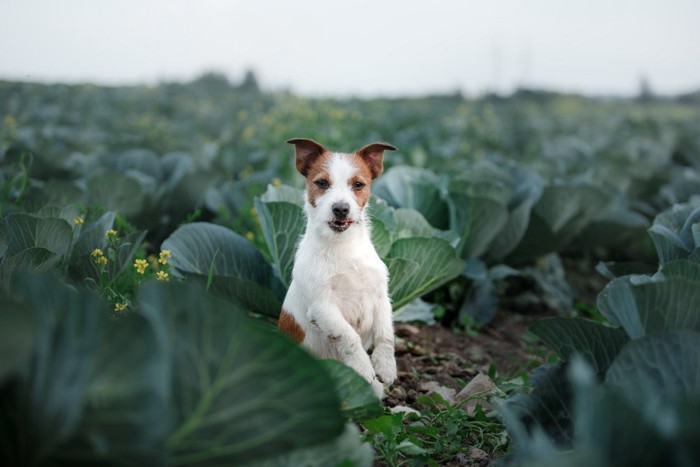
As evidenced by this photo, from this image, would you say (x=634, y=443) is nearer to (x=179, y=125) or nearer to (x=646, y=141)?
(x=646, y=141)

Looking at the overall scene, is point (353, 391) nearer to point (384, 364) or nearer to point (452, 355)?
point (384, 364)

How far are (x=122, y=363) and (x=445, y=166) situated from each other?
19.2ft

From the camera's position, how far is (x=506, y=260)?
5086 mm

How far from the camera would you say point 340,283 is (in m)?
2.51

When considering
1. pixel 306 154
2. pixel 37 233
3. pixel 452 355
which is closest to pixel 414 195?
pixel 452 355

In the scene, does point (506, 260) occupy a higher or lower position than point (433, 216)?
lower

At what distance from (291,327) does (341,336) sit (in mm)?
230

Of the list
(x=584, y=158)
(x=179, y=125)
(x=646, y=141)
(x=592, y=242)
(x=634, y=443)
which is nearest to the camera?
(x=634, y=443)

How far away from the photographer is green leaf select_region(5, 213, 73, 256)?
282 cm

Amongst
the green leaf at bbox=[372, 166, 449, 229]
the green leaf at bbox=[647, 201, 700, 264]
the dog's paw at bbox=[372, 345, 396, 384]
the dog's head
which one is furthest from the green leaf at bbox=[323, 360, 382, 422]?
the green leaf at bbox=[372, 166, 449, 229]

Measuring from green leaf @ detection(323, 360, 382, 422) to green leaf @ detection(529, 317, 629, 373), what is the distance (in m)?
0.55

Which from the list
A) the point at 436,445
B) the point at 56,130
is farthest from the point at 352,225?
the point at 56,130

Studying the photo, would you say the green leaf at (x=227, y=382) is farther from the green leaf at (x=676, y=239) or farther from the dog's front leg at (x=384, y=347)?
the green leaf at (x=676, y=239)

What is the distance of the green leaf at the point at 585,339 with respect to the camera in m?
2.04
